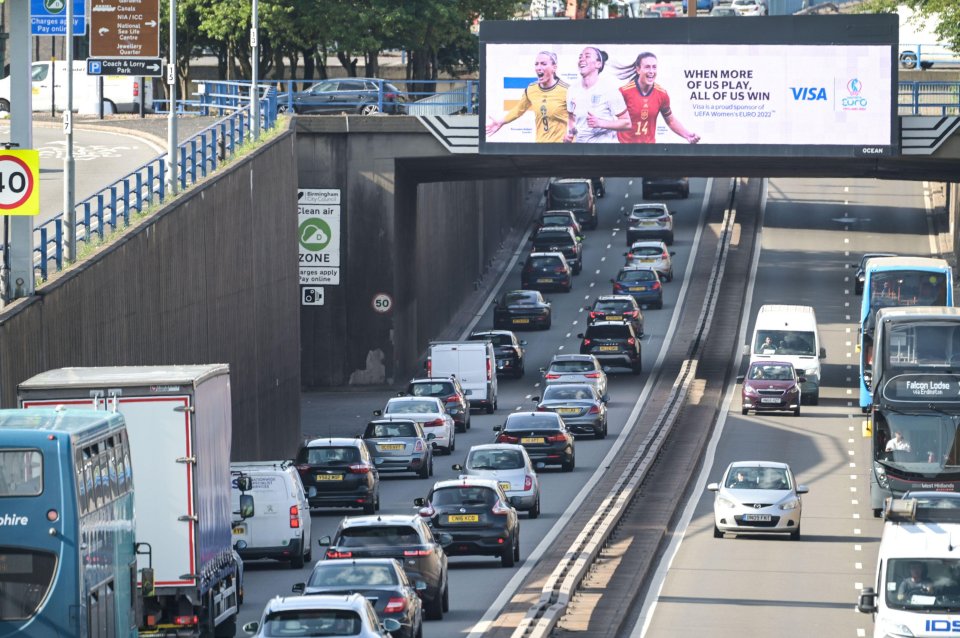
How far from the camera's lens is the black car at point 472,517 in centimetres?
2872

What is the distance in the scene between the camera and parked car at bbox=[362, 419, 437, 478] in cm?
3969

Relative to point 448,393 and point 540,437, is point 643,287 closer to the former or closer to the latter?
point 448,393

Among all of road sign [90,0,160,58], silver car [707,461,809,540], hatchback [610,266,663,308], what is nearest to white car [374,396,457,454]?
silver car [707,461,809,540]

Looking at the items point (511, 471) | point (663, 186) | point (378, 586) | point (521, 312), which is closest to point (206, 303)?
point (511, 471)

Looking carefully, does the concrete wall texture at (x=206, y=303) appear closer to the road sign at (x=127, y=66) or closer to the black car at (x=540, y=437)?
the road sign at (x=127, y=66)

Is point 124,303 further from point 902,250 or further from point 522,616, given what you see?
point 902,250

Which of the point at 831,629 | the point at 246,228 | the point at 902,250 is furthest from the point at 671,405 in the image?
the point at 902,250

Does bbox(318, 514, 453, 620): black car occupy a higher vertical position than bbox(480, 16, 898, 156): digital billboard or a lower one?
lower

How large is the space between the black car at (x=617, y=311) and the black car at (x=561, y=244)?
1414 cm

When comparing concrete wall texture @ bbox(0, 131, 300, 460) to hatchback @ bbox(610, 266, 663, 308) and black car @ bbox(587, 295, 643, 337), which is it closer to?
black car @ bbox(587, 295, 643, 337)

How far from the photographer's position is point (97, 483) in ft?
55.7

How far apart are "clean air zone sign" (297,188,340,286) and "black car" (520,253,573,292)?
67.2 feet

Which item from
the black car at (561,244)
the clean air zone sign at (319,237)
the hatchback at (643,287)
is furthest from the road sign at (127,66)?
the black car at (561,244)

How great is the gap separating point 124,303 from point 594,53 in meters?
24.3
